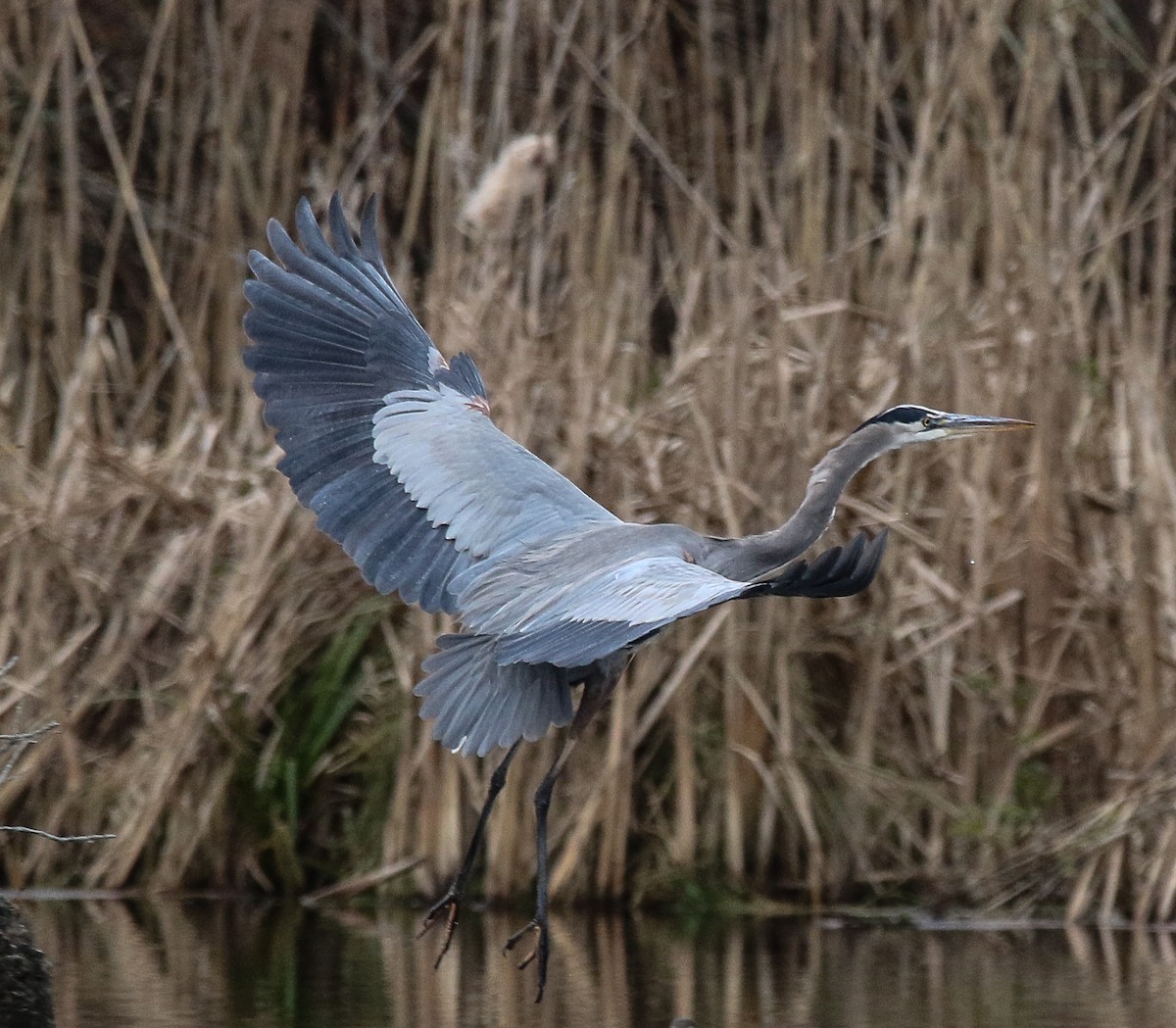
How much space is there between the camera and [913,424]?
5.33 metres

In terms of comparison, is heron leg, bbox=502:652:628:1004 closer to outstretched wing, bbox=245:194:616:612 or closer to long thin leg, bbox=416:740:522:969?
long thin leg, bbox=416:740:522:969

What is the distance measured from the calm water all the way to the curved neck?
3.44ft

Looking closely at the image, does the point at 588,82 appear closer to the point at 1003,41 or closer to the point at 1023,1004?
the point at 1003,41

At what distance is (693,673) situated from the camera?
20.8ft

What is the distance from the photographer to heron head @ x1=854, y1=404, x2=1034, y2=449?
17.4ft

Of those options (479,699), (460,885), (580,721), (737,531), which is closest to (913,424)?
(737,531)

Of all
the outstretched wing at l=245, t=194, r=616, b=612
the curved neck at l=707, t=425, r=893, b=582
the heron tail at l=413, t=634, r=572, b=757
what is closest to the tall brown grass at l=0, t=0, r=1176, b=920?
the outstretched wing at l=245, t=194, r=616, b=612

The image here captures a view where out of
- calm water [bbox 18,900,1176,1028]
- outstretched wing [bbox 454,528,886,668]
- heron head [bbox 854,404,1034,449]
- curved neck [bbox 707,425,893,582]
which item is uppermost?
heron head [bbox 854,404,1034,449]

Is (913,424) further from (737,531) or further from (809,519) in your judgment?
(737,531)

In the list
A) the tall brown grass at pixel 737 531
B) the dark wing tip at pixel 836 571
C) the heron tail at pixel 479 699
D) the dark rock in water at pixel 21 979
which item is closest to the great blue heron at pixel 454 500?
the heron tail at pixel 479 699

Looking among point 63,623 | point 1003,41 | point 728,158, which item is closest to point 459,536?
point 63,623

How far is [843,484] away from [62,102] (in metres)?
3.91

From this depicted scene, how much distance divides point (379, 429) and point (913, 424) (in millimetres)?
1392

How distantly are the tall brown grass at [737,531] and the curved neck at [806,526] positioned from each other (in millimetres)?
1003
